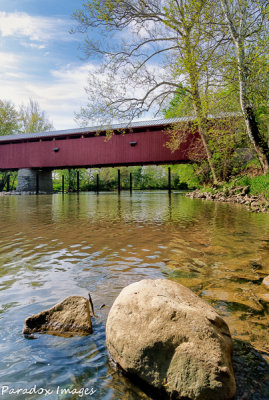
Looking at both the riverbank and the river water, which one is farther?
the riverbank

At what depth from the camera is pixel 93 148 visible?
25.8 meters

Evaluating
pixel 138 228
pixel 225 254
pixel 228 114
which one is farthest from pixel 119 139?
pixel 225 254

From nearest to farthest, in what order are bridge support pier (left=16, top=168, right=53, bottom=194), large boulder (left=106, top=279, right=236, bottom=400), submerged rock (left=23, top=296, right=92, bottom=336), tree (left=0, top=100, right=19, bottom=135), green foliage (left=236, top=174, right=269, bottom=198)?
large boulder (left=106, top=279, right=236, bottom=400) < submerged rock (left=23, top=296, right=92, bottom=336) < green foliage (left=236, top=174, right=269, bottom=198) < bridge support pier (left=16, top=168, right=53, bottom=194) < tree (left=0, top=100, right=19, bottom=135)

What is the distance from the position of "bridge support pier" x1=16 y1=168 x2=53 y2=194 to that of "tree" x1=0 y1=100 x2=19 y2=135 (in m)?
17.0

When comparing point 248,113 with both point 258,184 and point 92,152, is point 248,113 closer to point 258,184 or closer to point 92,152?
point 258,184

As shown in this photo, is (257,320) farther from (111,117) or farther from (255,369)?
(111,117)

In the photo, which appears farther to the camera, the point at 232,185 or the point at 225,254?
the point at 232,185

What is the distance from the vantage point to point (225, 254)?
448cm

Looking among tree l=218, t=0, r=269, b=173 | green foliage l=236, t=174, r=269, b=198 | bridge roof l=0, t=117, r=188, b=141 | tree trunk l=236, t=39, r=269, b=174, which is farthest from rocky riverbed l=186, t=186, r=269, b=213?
bridge roof l=0, t=117, r=188, b=141

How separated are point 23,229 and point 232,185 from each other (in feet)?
43.9

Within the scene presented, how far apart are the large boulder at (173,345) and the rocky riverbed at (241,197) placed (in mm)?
9499

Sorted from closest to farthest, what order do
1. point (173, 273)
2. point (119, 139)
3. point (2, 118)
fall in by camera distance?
point (173, 273) < point (119, 139) < point (2, 118)

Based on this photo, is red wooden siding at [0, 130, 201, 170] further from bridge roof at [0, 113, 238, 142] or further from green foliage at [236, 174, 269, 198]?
green foliage at [236, 174, 269, 198]

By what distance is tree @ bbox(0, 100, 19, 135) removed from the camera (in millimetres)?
43781
